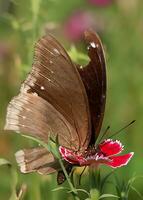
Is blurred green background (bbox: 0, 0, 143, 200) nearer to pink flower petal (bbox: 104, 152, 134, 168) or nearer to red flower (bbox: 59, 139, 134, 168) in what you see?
red flower (bbox: 59, 139, 134, 168)

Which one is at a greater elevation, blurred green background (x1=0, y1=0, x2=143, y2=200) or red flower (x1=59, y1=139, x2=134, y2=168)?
blurred green background (x1=0, y1=0, x2=143, y2=200)

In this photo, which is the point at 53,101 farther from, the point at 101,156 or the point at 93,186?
the point at 93,186

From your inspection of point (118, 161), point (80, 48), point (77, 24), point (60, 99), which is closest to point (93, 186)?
point (118, 161)

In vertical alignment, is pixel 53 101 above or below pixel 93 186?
above

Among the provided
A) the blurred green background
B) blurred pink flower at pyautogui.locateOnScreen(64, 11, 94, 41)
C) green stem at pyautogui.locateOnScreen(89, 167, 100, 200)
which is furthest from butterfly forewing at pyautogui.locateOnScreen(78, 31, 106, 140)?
blurred pink flower at pyautogui.locateOnScreen(64, 11, 94, 41)

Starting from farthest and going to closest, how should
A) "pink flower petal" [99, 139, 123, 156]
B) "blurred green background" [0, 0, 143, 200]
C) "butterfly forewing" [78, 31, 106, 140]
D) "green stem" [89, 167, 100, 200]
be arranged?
1. "blurred green background" [0, 0, 143, 200]
2. "butterfly forewing" [78, 31, 106, 140]
3. "pink flower petal" [99, 139, 123, 156]
4. "green stem" [89, 167, 100, 200]

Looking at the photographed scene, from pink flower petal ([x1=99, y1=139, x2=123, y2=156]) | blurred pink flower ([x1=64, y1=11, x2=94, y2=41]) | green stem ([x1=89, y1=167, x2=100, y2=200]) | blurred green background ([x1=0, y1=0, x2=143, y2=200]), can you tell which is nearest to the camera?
green stem ([x1=89, y1=167, x2=100, y2=200])
